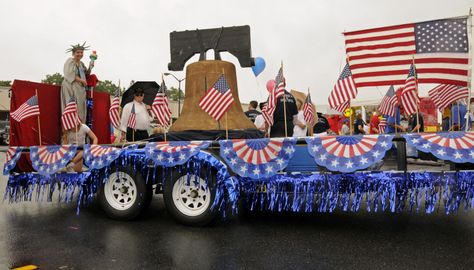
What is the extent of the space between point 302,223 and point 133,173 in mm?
2366

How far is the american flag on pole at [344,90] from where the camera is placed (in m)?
5.64

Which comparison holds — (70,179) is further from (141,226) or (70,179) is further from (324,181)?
(324,181)

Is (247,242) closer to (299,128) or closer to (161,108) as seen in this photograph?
(161,108)

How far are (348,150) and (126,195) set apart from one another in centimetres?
308

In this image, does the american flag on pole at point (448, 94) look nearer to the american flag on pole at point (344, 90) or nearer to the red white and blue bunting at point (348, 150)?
the american flag on pole at point (344, 90)

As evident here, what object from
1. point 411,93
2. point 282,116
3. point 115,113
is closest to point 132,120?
point 115,113

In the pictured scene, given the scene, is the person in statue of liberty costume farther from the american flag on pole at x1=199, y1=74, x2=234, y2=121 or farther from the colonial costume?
the american flag on pole at x1=199, y1=74, x2=234, y2=121

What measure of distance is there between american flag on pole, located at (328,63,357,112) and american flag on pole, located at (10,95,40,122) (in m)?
4.54

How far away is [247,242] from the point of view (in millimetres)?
4562

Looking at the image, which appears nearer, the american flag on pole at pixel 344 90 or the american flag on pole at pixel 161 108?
the american flag on pole at pixel 344 90

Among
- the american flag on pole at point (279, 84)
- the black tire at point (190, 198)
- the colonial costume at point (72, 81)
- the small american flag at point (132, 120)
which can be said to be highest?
the colonial costume at point (72, 81)

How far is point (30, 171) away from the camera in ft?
21.2

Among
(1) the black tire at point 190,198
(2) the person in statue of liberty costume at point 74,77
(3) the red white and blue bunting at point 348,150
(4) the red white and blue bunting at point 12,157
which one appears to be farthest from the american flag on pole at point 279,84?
(4) the red white and blue bunting at point 12,157

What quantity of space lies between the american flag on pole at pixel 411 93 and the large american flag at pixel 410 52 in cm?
29
